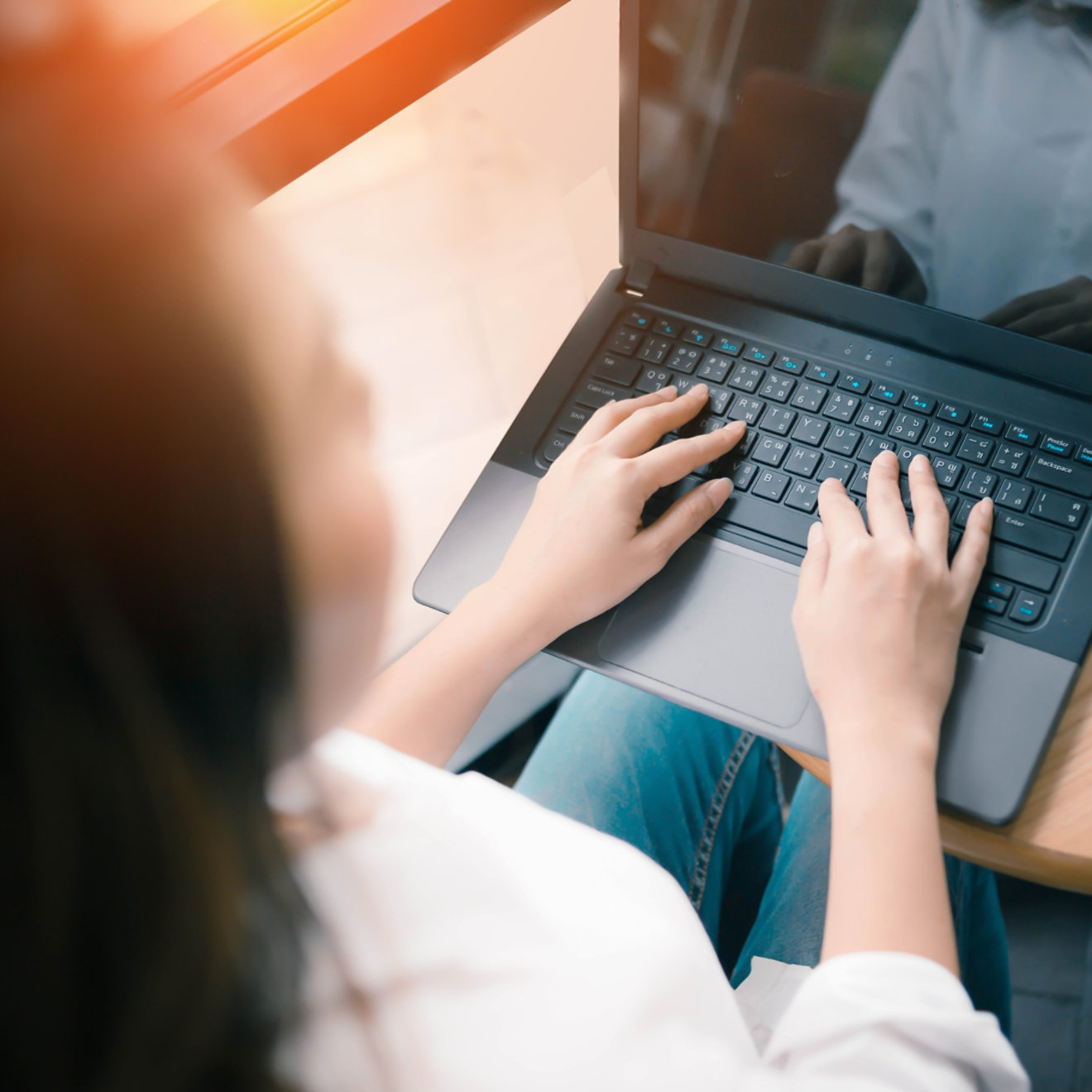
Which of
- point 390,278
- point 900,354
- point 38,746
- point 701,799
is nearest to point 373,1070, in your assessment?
point 38,746

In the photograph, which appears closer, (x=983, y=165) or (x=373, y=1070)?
(x=373, y=1070)

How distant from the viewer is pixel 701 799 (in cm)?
69

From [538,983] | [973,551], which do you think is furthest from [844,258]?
[538,983]

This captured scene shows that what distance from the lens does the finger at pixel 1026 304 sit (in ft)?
1.77

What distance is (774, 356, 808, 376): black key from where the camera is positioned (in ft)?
2.03

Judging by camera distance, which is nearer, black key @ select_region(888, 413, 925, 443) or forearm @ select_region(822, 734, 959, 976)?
forearm @ select_region(822, 734, 959, 976)

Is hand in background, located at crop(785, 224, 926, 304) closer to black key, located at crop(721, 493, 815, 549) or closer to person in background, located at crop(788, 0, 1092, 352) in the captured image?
person in background, located at crop(788, 0, 1092, 352)

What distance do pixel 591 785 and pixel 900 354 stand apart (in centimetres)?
38

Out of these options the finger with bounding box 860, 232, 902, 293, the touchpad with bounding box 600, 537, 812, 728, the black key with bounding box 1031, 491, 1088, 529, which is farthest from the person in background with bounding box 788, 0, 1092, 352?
the touchpad with bounding box 600, 537, 812, 728

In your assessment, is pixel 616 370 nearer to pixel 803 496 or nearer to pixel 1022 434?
pixel 803 496

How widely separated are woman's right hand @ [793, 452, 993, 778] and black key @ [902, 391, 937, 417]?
0.05 meters

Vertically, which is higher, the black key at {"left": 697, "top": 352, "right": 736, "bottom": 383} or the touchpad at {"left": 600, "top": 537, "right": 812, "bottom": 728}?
the black key at {"left": 697, "top": 352, "right": 736, "bottom": 383}

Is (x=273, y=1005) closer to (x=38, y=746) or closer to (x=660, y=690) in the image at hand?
(x=38, y=746)

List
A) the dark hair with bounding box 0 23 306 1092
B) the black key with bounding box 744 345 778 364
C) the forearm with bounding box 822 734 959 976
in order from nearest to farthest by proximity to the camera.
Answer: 1. the dark hair with bounding box 0 23 306 1092
2. the forearm with bounding box 822 734 959 976
3. the black key with bounding box 744 345 778 364
